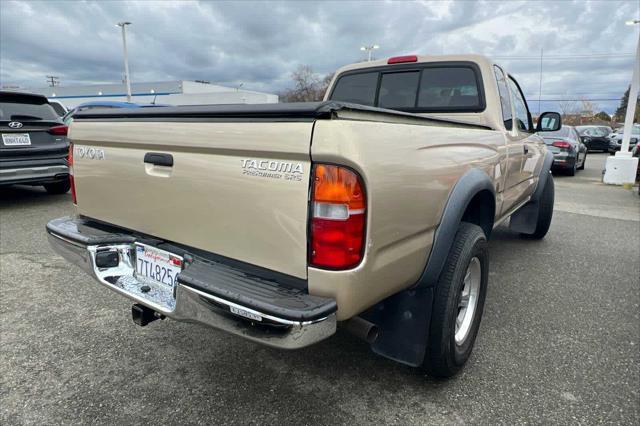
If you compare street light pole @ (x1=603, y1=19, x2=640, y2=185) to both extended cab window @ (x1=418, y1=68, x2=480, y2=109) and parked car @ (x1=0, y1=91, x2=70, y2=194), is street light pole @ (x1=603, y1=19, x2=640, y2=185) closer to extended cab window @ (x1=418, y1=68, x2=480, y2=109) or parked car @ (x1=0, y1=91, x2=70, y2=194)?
extended cab window @ (x1=418, y1=68, x2=480, y2=109)

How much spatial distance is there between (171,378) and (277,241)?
4.23 ft

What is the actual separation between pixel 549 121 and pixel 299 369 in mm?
3677

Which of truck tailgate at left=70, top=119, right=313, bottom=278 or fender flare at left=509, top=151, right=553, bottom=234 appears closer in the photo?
truck tailgate at left=70, top=119, right=313, bottom=278

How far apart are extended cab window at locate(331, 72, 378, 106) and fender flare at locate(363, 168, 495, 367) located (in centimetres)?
207

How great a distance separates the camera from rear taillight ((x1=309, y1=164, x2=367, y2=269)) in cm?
154

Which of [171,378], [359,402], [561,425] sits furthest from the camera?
[171,378]

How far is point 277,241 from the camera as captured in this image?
5.55 feet

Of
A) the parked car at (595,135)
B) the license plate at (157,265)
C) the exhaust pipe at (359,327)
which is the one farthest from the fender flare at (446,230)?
the parked car at (595,135)

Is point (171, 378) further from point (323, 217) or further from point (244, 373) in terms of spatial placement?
point (323, 217)

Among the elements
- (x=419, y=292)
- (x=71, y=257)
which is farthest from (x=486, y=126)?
(x=71, y=257)

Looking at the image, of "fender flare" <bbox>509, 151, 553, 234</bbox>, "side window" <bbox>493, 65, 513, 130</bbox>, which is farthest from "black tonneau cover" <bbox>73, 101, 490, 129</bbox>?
"fender flare" <bbox>509, 151, 553, 234</bbox>

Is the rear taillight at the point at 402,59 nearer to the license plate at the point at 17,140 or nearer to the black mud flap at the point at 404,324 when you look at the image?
the black mud flap at the point at 404,324

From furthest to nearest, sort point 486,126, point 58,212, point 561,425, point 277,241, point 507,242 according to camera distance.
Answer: point 58,212 < point 507,242 < point 486,126 < point 561,425 < point 277,241

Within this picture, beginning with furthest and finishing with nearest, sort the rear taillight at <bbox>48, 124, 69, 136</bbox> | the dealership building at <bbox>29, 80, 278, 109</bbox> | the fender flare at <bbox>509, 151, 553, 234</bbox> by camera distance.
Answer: the dealership building at <bbox>29, 80, 278, 109</bbox>
the rear taillight at <bbox>48, 124, 69, 136</bbox>
the fender flare at <bbox>509, 151, 553, 234</bbox>
